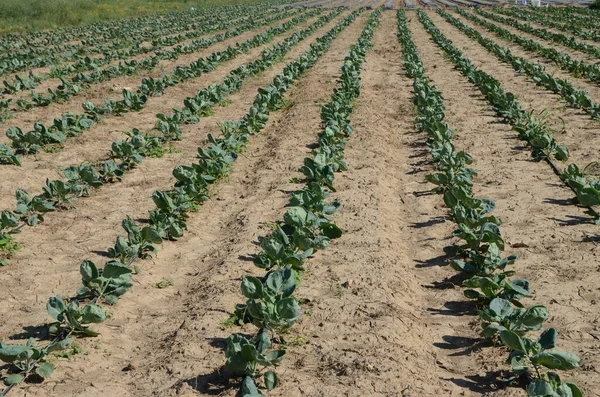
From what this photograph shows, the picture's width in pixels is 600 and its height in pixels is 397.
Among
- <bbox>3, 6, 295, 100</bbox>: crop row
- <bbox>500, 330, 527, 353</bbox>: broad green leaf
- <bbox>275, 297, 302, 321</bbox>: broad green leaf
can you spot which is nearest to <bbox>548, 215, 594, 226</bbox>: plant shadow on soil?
<bbox>500, 330, 527, 353</bbox>: broad green leaf

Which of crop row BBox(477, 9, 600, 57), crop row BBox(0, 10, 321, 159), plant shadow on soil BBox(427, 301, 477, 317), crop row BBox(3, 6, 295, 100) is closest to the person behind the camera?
plant shadow on soil BBox(427, 301, 477, 317)

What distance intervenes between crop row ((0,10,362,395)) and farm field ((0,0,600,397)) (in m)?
0.02

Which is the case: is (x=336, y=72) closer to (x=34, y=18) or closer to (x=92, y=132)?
(x=92, y=132)

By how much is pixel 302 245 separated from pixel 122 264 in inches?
66.9

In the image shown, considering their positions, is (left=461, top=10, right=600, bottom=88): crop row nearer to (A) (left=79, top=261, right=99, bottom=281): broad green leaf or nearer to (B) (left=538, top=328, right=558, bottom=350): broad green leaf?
(B) (left=538, top=328, right=558, bottom=350): broad green leaf

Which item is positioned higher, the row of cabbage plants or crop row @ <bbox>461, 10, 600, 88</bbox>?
the row of cabbage plants

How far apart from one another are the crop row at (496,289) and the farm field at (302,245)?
0.02 meters

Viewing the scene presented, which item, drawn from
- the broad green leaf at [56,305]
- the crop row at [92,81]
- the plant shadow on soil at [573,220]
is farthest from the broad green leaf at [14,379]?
the crop row at [92,81]

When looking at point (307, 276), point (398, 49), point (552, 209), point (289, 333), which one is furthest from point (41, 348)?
point (398, 49)

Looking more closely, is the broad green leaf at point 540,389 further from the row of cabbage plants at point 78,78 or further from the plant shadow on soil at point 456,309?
the row of cabbage plants at point 78,78

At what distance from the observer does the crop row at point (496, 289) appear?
14.0 feet

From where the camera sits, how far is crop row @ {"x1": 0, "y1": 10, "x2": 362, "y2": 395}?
4.50 meters

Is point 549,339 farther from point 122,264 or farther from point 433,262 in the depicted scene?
point 122,264

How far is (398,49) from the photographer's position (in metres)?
21.5
